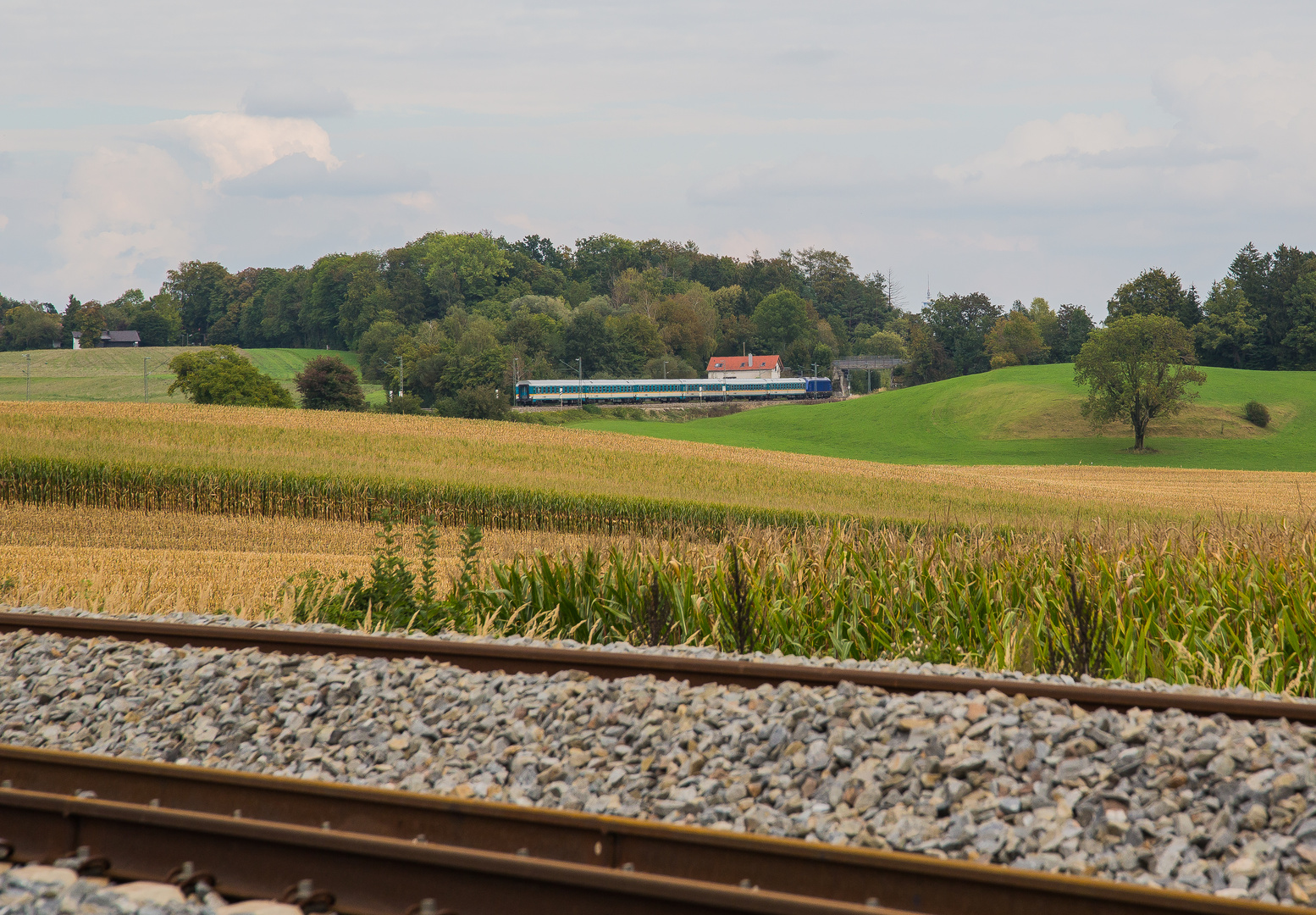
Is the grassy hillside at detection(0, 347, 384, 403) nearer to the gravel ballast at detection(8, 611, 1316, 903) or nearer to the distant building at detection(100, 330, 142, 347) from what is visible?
the distant building at detection(100, 330, 142, 347)

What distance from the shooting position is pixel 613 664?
632cm

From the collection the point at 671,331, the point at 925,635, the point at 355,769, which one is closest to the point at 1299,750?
the point at 925,635

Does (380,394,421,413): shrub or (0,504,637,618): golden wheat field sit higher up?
(380,394,421,413): shrub

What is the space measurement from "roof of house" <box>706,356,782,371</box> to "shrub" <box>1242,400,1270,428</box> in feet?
189

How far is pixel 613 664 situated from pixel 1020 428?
243 ft

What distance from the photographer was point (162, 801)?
4566mm

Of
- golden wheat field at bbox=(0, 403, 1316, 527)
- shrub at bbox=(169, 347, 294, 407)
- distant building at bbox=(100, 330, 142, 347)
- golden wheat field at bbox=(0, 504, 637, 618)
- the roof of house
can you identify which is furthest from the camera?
distant building at bbox=(100, 330, 142, 347)

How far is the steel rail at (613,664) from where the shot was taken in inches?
211

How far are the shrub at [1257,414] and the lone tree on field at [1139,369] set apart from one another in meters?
8.55

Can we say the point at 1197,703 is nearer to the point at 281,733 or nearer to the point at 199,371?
the point at 281,733

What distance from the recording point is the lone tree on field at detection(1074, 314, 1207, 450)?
65.4 meters

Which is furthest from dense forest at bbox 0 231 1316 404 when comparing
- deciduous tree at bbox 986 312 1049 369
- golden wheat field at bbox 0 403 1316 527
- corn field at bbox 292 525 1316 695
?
corn field at bbox 292 525 1316 695

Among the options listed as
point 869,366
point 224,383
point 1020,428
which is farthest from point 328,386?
point 869,366

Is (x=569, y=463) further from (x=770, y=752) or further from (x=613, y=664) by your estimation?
(x=770, y=752)
